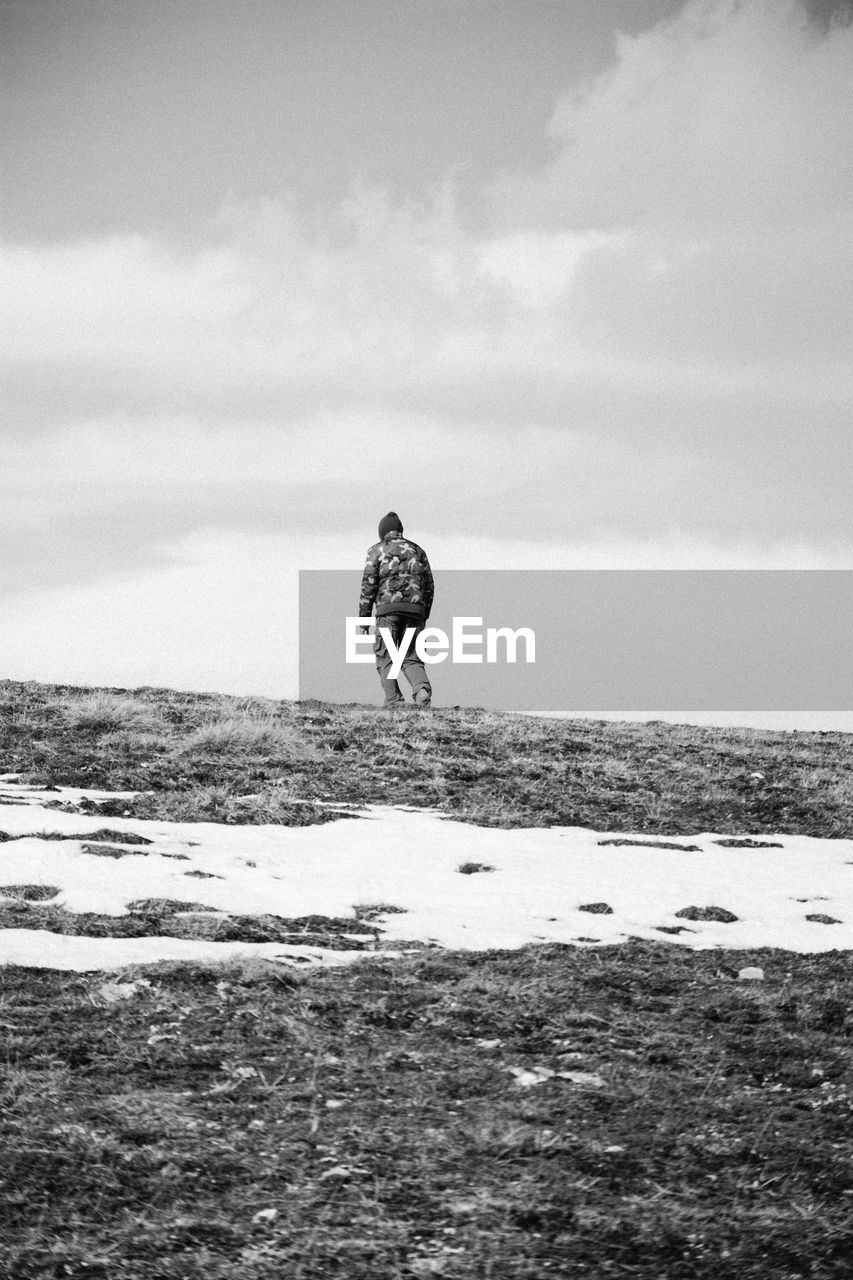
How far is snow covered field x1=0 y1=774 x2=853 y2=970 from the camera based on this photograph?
24.2ft

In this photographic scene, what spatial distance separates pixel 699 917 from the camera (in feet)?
27.0

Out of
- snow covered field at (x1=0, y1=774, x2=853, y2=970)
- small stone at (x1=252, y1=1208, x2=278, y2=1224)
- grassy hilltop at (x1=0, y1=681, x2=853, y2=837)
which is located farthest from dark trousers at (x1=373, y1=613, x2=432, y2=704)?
small stone at (x1=252, y1=1208, x2=278, y2=1224)

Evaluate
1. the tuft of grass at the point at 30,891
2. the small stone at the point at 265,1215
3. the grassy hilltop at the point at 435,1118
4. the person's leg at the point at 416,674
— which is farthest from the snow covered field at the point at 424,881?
the person's leg at the point at 416,674

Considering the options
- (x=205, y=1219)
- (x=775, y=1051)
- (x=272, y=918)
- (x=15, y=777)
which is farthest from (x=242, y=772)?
(x=205, y=1219)

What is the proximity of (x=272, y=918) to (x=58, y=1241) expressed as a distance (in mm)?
Answer: 3934

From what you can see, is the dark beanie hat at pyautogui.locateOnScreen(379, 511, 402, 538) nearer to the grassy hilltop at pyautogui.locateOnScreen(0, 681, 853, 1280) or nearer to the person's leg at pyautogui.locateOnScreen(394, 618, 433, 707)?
the person's leg at pyautogui.locateOnScreen(394, 618, 433, 707)

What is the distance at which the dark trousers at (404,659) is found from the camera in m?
20.7

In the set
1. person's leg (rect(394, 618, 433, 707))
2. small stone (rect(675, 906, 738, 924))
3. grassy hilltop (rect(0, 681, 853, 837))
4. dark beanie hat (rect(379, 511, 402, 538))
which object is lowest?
small stone (rect(675, 906, 738, 924))

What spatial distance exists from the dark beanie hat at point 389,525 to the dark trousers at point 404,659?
1674 millimetres

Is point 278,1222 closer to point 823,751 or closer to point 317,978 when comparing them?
point 317,978

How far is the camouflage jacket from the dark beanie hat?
0.24 m

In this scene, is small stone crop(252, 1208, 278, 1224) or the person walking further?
Answer: the person walking

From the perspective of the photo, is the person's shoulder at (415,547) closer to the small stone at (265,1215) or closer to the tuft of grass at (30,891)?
the tuft of grass at (30,891)

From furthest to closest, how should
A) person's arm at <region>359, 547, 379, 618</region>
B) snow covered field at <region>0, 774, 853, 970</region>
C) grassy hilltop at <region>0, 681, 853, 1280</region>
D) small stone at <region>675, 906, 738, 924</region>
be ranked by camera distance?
person's arm at <region>359, 547, 379, 618</region> → small stone at <region>675, 906, 738, 924</region> → snow covered field at <region>0, 774, 853, 970</region> → grassy hilltop at <region>0, 681, 853, 1280</region>
